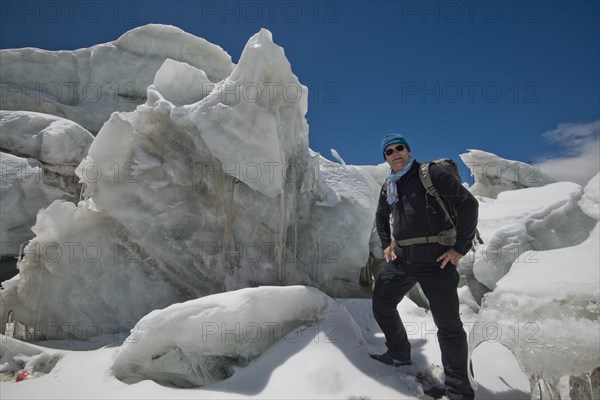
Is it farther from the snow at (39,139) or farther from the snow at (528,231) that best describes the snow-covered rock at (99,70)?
the snow at (528,231)

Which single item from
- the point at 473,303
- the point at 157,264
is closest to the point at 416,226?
the point at 473,303

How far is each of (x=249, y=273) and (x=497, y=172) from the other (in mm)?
14622

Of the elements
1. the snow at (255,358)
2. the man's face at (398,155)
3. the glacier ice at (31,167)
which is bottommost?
the snow at (255,358)

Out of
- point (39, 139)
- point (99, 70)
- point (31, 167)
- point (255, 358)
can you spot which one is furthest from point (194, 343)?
point (99, 70)

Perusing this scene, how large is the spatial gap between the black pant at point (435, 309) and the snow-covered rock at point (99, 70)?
1483cm

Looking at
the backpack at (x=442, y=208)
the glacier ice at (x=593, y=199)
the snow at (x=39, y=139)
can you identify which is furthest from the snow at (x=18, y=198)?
the glacier ice at (x=593, y=199)

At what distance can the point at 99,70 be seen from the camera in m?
15.9

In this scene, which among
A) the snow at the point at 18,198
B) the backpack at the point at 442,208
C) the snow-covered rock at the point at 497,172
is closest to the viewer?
the backpack at the point at 442,208

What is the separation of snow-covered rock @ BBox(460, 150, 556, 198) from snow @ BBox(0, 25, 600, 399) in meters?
9.66

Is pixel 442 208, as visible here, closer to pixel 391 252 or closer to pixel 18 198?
pixel 391 252

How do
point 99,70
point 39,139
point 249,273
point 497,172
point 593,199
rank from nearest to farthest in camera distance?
1. point 593,199
2. point 249,273
3. point 39,139
4. point 99,70
5. point 497,172

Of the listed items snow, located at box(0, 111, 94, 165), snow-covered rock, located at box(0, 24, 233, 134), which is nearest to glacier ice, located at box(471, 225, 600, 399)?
snow, located at box(0, 111, 94, 165)

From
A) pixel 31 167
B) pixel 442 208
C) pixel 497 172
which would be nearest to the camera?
pixel 442 208

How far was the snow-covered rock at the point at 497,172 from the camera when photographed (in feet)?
52.9
